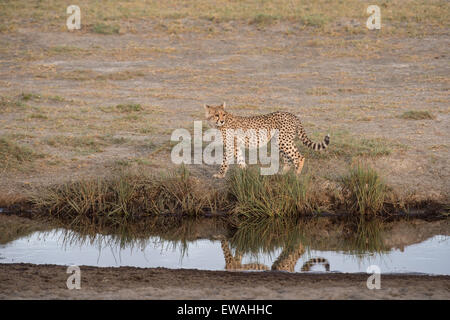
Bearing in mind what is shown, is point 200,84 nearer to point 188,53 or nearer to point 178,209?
point 188,53

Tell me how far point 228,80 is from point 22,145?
25.1 ft

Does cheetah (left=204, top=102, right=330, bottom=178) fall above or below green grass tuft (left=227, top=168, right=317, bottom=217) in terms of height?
above

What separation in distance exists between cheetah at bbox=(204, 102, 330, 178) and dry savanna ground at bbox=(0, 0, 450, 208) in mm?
479

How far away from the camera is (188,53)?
23703 millimetres

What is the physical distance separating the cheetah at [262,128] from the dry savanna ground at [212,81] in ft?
1.57

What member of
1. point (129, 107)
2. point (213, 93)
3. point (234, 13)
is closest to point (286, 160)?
point (129, 107)

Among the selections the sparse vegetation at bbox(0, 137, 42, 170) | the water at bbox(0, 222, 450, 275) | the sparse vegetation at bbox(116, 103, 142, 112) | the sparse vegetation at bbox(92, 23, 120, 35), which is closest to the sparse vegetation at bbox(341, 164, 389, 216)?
the water at bbox(0, 222, 450, 275)

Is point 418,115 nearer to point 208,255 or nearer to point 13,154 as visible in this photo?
point 208,255

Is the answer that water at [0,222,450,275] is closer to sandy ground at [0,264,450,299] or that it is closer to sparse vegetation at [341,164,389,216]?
sandy ground at [0,264,450,299]

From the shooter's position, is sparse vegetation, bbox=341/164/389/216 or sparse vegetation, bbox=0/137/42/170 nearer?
sparse vegetation, bbox=341/164/389/216

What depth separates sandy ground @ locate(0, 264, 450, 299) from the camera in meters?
7.06

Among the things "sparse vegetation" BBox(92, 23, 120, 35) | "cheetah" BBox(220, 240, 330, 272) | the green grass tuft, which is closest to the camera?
"cheetah" BBox(220, 240, 330, 272)
